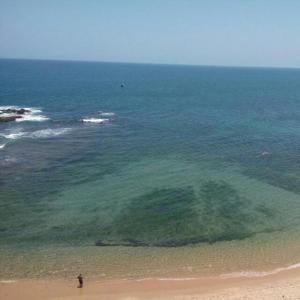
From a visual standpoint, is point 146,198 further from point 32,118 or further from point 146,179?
point 32,118

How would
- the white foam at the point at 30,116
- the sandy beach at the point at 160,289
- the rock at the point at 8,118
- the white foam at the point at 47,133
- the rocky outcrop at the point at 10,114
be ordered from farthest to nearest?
the white foam at the point at 30,116 < the rocky outcrop at the point at 10,114 < the rock at the point at 8,118 < the white foam at the point at 47,133 < the sandy beach at the point at 160,289

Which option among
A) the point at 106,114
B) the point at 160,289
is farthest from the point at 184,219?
the point at 106,114

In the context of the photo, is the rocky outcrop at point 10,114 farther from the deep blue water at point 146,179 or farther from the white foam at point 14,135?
the white foam at point 14,135

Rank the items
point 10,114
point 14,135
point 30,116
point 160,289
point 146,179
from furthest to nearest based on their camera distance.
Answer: point 30,116
point 10,114
point 14,135
point 146,179
point 160,289

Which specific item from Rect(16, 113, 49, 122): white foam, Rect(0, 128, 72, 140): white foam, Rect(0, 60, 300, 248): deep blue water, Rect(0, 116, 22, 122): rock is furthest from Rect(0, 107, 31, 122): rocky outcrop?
Rect(0, 128, 72, 140): white foam

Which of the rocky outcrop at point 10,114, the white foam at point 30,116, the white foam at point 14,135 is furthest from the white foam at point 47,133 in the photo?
the rocky outcrop at point 10,114

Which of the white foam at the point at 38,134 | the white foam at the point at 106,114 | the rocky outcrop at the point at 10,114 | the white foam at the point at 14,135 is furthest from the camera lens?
the white foam at the point at 106,114

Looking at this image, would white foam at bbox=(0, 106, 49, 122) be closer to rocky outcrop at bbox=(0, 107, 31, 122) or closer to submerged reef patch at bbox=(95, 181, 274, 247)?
rocky outcrop at bbox=(0, 107, 31, 122)

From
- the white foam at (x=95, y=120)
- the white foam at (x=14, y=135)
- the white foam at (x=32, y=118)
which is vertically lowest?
the white foam at (x=95, y=120)
